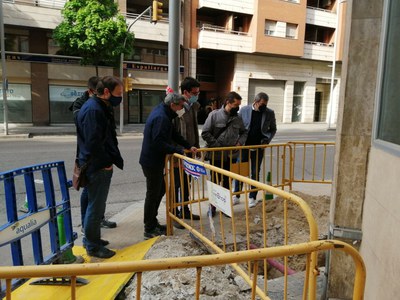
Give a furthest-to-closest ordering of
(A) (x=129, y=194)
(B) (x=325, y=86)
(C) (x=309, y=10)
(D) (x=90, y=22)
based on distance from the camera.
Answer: (B) (x=325, y=86) < (C) (x=309, y=10) < (D) (x=90, y=22) < (A) (x=129, y=194)

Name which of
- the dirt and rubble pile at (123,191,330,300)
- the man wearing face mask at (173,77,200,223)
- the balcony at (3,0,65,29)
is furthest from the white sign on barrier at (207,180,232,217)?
the balcony at (3,0,65,29)

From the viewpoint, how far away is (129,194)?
22.8 feet

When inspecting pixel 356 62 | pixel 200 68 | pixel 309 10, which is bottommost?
pixel 356 62

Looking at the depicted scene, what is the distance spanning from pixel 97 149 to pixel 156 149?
81 cm

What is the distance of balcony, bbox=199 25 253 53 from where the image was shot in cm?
2567

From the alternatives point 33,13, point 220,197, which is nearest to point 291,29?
point 33,13

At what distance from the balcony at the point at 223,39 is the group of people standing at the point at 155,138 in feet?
68.9

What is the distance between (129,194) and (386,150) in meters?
5.26

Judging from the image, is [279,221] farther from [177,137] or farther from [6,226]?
[6,226]

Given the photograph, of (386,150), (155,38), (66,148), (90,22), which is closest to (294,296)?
(386,150)

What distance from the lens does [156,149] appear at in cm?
429

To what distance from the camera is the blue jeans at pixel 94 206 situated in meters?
3.80

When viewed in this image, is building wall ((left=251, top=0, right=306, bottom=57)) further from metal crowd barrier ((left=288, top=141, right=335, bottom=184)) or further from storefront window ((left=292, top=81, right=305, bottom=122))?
metal crowd barrier ((left=288, top=141, right=335, bottom=184))

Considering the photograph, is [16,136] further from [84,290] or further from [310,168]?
[84,290]
